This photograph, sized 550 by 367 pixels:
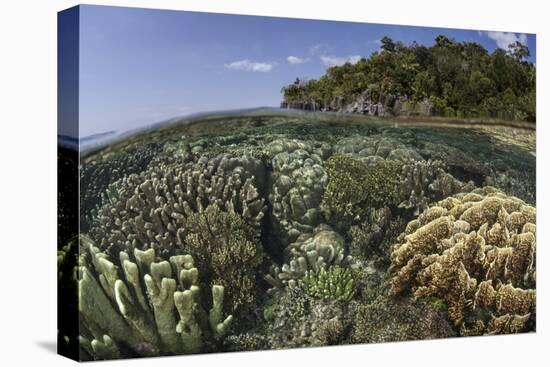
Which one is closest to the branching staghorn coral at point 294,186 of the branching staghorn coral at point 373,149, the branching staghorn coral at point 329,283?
the branching staghorn coral at point 373,149

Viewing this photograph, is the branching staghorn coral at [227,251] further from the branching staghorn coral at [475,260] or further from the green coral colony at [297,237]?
the branching staghorn coral at [475,260]

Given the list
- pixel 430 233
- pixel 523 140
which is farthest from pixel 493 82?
pixel 430 233

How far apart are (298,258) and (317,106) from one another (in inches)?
57.0

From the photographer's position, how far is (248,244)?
8.77 meters

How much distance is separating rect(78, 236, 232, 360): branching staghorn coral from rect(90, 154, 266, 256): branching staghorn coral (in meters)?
0.14

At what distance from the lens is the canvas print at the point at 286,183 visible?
829cm

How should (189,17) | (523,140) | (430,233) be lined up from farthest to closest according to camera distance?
1. (523,140)
2. (430,233)
3. (189,17)

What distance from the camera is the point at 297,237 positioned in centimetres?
902

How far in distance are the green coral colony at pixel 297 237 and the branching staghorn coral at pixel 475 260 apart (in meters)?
0.01

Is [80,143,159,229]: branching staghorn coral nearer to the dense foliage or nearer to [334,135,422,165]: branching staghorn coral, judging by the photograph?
the dense foliage

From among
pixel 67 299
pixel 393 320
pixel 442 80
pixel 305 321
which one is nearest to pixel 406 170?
pixel 442 80

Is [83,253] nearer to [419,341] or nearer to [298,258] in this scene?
A: [298,258]

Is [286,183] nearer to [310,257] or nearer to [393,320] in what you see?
[310,257]

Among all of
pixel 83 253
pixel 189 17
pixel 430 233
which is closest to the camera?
pixel 83 253
